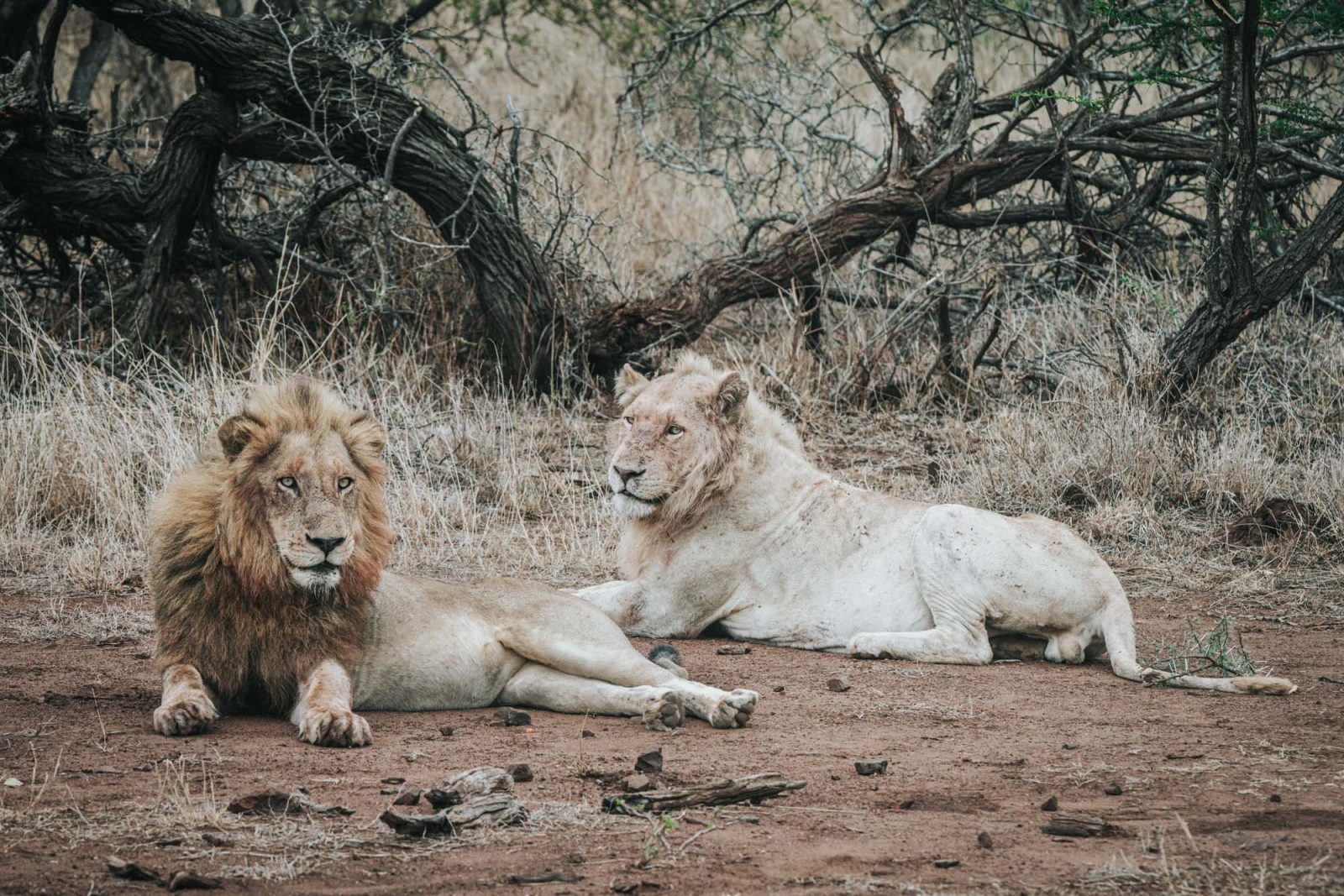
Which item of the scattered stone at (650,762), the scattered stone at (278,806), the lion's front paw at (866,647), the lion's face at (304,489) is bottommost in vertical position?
the scattered stone at (278,806)

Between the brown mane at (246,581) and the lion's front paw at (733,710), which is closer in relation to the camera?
the brown mane at (246,581)

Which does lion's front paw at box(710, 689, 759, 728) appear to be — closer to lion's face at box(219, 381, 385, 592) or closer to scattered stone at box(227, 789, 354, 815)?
lion's face at box(219, 381, 385, 592)

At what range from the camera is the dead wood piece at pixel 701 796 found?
382 cm

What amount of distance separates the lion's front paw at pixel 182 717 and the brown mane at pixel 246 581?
0.75 ft

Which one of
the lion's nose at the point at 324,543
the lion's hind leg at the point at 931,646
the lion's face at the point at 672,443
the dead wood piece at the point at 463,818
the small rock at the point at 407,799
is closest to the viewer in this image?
the dead wood piece at the point at 463,818

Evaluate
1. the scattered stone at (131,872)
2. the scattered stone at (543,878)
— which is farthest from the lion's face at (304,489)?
the scattered stone at (543,878)

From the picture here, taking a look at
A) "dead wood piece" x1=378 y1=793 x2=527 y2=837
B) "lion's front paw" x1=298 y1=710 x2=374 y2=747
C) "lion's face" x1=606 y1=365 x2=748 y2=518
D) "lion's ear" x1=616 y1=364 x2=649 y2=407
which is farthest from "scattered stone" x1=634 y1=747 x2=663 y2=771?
"lion's ear" x1=616 y1=364 x2=649 y2=407

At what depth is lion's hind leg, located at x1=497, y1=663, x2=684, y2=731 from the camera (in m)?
4.83

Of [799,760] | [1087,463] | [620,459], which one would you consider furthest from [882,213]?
[799,760]

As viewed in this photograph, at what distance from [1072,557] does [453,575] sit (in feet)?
10.2

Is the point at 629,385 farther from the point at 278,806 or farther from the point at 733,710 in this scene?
the point at 278,806

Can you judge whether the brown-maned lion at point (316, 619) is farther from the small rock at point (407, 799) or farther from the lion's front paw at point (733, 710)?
the small rock at point (407, 799)

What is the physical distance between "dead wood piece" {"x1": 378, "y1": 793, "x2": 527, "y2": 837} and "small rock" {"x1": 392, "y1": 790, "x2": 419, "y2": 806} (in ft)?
0.42

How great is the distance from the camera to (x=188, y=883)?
3.14m
